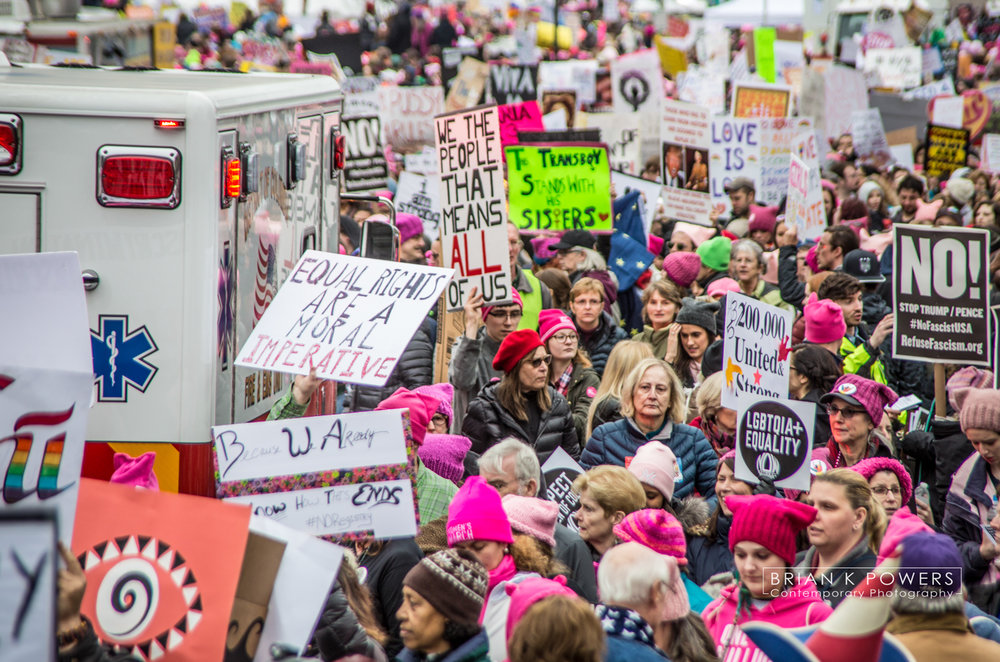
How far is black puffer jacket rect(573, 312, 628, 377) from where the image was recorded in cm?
899

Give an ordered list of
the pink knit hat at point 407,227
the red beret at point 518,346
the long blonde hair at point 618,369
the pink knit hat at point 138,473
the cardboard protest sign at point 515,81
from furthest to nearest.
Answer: the cardboard protest sign at point 515,81 → the pink knit hat at point 407,227 → the long blonde hair at point 618,369 → the red beret at point 518,346 → the pink knit hat at point 138,473

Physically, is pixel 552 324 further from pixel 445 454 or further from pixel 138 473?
pixel 138 473

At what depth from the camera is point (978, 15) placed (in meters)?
45.2

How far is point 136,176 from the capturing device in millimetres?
4527

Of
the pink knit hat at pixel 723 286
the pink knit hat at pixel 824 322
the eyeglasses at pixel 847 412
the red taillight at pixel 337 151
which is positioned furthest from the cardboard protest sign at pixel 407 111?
the eyeglasses at pixel 847 412

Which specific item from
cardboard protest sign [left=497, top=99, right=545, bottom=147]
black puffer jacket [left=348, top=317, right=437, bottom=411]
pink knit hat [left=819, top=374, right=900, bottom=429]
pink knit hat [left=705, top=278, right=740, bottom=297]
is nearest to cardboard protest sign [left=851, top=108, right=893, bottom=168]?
cardboard protest sign [left=497, top=99, right=545, bottom=147]

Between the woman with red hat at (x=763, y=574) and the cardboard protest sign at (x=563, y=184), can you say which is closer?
the woman with red hat at (x=763, y=574)

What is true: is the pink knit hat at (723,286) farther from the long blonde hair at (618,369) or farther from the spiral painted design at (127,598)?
the spiral painted design at (127,598)

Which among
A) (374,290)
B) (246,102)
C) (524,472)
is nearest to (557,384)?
(524,472)

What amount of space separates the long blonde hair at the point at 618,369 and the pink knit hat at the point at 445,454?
1.40 metres

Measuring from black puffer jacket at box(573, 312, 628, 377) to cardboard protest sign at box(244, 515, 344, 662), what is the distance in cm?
546

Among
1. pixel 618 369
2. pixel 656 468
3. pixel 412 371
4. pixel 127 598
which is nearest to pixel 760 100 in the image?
pixel 412 371

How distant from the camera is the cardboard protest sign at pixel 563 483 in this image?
6.15m

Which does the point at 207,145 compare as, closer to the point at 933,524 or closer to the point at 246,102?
the point at 246,102
